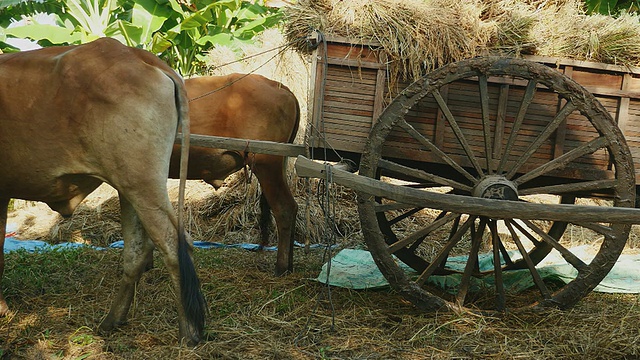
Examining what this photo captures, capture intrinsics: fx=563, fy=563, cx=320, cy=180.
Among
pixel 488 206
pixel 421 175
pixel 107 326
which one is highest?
pixel 421 175

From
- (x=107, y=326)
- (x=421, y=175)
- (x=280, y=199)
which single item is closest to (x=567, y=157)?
(x=421, y=175)

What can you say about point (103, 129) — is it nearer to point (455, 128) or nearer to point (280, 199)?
point (455, 128)

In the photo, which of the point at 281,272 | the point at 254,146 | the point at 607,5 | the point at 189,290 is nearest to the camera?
the point at 189,290

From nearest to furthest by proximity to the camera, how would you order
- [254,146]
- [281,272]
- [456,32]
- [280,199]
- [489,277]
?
[456,32] < [254,146] < [489,277] < [281,272] < [280,199]

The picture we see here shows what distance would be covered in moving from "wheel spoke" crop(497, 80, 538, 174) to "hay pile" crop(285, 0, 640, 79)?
14.5 inches

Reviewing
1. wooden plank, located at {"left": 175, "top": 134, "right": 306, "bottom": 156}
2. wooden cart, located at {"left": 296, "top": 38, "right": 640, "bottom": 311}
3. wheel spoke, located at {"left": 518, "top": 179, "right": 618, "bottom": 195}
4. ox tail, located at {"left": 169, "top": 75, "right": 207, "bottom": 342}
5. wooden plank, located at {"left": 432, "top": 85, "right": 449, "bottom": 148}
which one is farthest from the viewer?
wooden plank, located at {"left": 175, "top": 134, "right": 306, "bottom": 156}

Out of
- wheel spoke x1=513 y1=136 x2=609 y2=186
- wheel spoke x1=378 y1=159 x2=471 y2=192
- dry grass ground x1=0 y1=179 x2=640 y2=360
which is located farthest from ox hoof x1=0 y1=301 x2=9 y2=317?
wheel spoke x1=513 y1=136 x2=609 y2=186

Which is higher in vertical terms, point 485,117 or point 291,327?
point 485,117

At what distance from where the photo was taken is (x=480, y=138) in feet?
13.5

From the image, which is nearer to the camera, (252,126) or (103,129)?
(103,129)

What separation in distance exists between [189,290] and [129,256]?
0.58m

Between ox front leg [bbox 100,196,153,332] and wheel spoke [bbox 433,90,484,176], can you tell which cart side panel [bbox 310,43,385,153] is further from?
ox front leg [bbox 100,196,153,332]

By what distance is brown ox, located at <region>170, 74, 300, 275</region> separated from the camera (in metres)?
5.63

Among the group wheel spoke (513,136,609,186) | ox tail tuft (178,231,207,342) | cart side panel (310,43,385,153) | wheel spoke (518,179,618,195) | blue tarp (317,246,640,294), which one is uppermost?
cart side panel (310,43,385,153)
